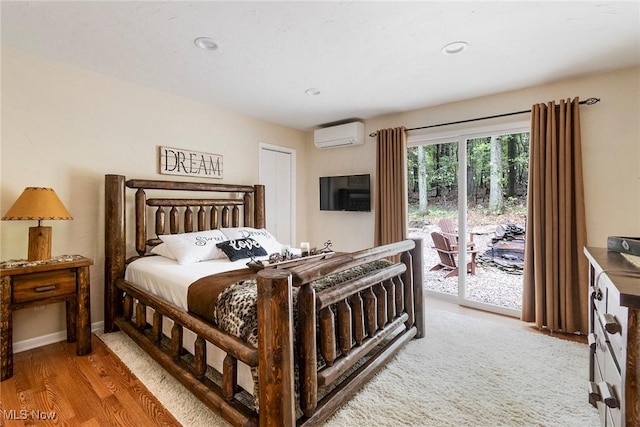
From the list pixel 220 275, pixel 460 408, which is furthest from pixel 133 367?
pixel 460 408

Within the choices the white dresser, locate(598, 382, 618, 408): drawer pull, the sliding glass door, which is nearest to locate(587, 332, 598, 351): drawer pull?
the white dresser

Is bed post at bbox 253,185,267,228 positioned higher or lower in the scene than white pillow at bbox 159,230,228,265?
higher

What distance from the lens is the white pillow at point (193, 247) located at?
2.59 m

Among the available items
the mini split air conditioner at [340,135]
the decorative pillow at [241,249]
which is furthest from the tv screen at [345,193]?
the decorative pillow at [241,249]

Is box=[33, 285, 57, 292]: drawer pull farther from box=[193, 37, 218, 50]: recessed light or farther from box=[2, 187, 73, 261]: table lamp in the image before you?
box=[193, 37, 218, 50]: recessed light

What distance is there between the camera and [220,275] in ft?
6.82

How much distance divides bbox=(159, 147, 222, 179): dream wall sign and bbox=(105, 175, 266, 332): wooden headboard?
0.20 metres

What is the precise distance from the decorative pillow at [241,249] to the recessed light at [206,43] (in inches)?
67.2

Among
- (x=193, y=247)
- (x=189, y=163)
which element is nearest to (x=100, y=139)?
(x=189, y=163)

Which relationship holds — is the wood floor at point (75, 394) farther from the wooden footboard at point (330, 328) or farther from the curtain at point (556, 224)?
the curtain at point (556, 224)

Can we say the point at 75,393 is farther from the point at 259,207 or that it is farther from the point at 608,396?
the point at 608,396

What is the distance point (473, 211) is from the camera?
136 inches

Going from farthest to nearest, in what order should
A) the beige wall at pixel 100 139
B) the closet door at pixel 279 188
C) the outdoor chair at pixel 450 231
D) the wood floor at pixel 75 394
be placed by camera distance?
the closet door at pixel 279 188 → the outdoor chair at pixel 450 231 → the beige wall at pixel 100 139 → the wood floor at pixel 75 394

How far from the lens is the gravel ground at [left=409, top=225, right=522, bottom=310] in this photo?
3.25 m
